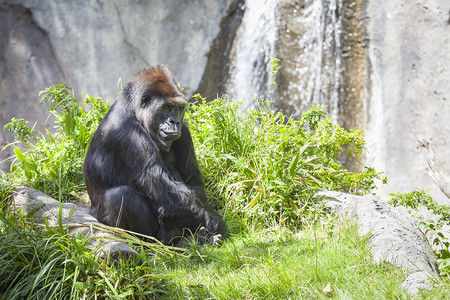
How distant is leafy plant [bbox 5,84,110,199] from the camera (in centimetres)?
539

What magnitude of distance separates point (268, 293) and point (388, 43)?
6.50 m

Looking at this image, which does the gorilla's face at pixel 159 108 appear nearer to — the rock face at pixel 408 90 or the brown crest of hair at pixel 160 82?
the brown crest of hair at pixel 160 82

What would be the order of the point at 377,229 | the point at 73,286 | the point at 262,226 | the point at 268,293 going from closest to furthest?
the point at 73,286, the point at 268,293, the point at 377,229, the point at 262,226

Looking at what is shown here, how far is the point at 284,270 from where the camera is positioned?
3.26 metres

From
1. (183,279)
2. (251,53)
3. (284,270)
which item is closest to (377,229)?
(284,270)

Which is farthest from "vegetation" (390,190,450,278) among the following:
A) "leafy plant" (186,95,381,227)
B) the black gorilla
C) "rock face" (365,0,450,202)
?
"rock face" (365,0,450,202)

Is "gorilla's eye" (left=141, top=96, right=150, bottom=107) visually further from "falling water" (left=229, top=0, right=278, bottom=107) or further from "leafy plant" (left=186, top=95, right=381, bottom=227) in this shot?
"falling water" (left=229, top=0, right=278, bottom=107)

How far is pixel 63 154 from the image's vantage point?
5492 mm

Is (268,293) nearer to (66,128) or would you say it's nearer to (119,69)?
(66,128)

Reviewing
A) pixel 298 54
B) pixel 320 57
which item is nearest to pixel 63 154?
pixel 298 54

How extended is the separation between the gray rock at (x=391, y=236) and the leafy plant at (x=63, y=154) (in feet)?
8.14

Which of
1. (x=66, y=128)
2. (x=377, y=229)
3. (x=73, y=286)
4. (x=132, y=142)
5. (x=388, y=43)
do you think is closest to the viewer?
(x=73, y=286)

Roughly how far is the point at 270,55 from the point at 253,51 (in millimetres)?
323

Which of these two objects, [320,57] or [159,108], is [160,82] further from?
[320,57]
